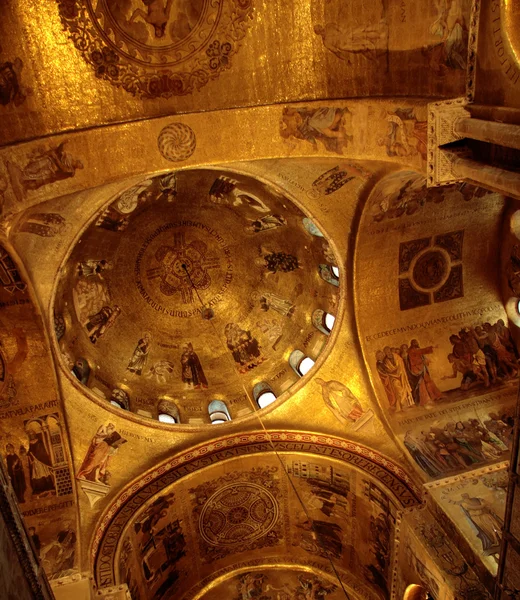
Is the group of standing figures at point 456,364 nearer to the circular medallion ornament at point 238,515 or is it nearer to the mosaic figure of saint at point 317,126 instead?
the circular medallion ornament at point 238,515

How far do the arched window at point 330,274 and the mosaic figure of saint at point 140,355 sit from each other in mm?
4467

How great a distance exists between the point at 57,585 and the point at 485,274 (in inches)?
434

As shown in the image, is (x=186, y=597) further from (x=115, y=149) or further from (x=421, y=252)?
(x=115, y=149)

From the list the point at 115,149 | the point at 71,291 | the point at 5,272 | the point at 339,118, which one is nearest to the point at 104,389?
the point at 71,291

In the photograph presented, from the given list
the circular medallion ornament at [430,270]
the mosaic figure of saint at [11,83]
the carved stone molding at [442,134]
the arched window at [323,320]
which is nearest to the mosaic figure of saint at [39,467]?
the arched window at [323,320]

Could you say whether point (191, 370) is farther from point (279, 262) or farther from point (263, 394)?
point (279, 262)

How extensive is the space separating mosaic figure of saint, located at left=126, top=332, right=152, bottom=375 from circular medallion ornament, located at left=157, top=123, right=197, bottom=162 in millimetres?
5616

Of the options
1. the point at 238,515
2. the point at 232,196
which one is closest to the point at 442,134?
the point at 232,196

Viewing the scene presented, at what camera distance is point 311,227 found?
45.0ft

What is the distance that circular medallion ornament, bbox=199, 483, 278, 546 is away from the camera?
48.8 ft

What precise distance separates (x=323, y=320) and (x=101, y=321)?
513 cm

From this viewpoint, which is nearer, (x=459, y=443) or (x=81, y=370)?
(x=459, y=443)

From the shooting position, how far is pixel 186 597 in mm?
15602

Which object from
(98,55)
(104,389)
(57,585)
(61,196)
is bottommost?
(57,585)
